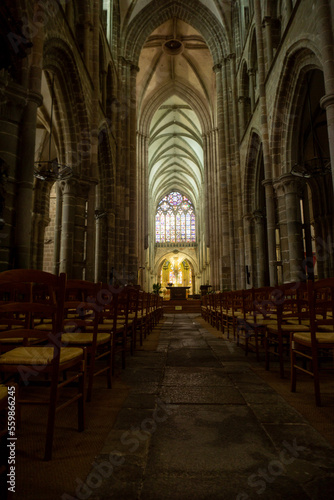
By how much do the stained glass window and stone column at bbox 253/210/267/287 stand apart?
29532 mm

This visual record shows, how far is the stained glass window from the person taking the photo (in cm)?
4278

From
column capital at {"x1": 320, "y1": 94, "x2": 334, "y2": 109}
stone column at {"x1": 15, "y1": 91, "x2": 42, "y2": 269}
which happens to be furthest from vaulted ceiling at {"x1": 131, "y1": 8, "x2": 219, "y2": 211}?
column capital at {"x1": 320, "y1": 94, "x2": 334, "y2": 109}

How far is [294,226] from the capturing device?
8.78 m

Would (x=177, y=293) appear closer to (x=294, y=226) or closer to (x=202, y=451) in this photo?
(x=294, y=226)

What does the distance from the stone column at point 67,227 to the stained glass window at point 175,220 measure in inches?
1313

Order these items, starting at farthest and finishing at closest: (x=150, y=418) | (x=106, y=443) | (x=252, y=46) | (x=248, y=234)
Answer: (x=248, y=234), (x=252, y=46), (x=150, y=418), (x=106, y=443)

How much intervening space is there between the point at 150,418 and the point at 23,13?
6.39m

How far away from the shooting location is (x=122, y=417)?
7.30 feet

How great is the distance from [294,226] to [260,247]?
3.96 m

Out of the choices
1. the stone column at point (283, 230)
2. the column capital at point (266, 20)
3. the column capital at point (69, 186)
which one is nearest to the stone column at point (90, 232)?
the column capital at point (69, 186)

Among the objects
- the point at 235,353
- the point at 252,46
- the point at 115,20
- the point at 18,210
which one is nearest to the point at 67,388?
the point at 235,353

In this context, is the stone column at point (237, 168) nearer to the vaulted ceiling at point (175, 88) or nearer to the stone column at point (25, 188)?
the vaulted ceiling at point (175, 88)

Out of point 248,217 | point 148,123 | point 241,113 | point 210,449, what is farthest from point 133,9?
point 210,449

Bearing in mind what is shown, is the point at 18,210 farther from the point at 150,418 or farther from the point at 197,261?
the point at 197,261
